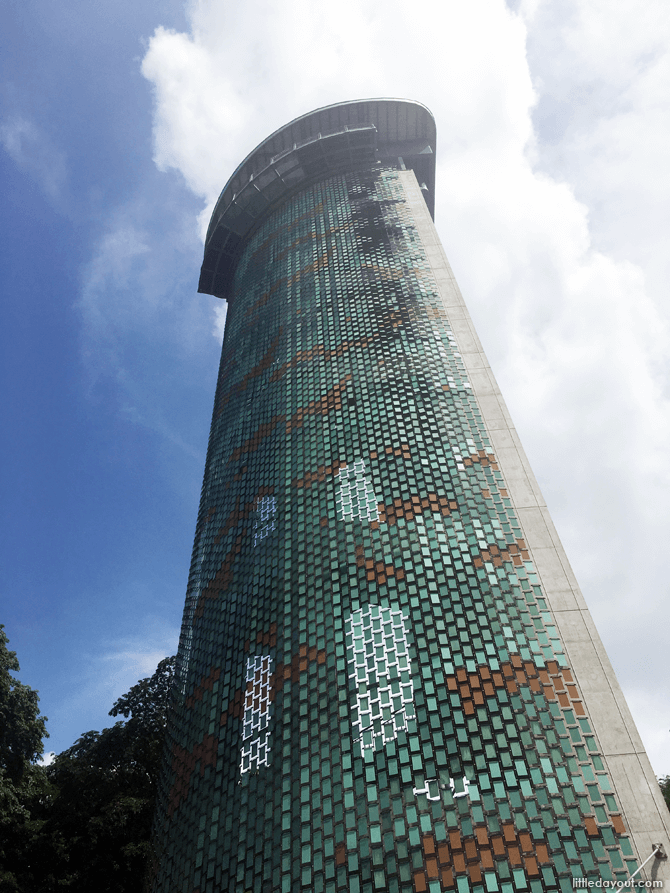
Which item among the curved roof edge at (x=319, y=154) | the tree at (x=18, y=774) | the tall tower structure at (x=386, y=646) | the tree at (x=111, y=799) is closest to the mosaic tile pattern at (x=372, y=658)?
the tall tower structure at (x=386, y=646)

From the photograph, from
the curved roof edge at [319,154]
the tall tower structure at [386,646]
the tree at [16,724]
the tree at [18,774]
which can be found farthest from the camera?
the curved roof edge at [319,154]


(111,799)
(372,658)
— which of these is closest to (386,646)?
(372,658)

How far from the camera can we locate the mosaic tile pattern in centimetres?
927

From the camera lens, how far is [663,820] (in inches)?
349

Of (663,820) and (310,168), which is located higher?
(310,168)

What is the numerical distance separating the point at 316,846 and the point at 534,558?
23.1 ft

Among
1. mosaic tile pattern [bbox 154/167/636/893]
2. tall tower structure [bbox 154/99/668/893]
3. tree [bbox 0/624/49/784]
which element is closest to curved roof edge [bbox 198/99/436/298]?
tall tower structure [bbox 154/99/668/893]

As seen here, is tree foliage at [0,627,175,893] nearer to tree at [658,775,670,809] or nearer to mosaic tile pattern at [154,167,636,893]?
mosaic tile pattern at [154,167,636,893]

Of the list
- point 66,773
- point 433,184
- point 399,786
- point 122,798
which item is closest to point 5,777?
point 66,773

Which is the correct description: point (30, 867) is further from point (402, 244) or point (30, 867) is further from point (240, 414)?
point (402, 244)

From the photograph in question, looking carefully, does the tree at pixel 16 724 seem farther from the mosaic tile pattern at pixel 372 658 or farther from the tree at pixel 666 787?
the tree at pixel 666 787

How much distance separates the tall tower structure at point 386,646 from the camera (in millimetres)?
9250

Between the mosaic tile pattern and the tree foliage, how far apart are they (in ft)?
16.5

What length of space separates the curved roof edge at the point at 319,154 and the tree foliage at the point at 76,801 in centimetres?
2365
